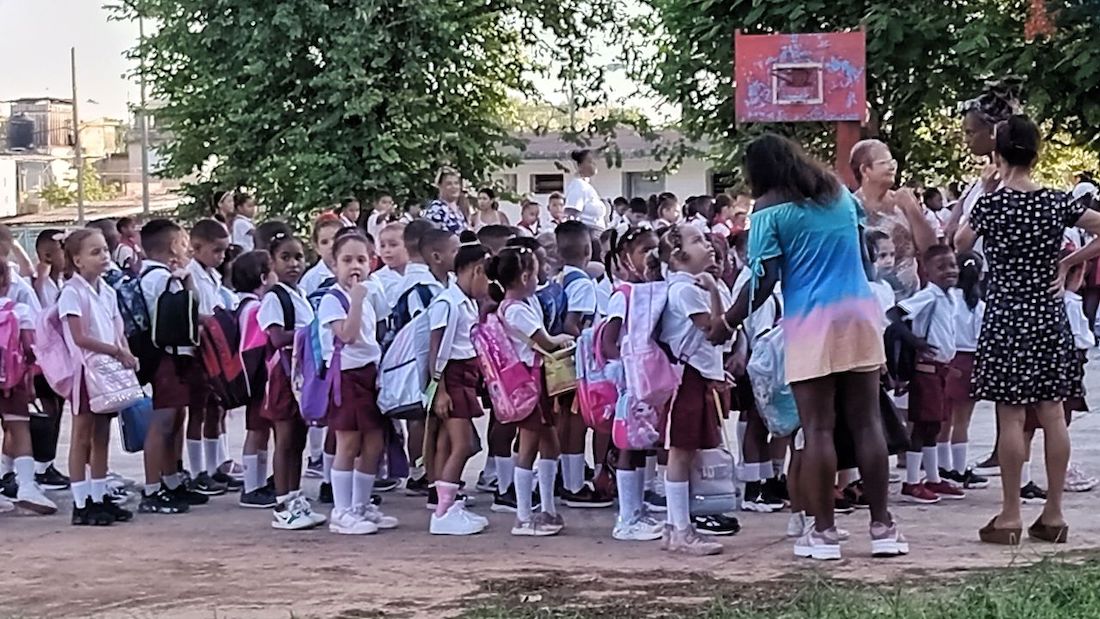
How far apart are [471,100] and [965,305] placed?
1412cm

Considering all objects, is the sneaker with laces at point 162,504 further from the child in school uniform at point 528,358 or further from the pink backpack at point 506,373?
the pink backpack at point 506,373

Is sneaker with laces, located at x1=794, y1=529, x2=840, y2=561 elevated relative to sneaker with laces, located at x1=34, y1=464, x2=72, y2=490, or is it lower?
elevated

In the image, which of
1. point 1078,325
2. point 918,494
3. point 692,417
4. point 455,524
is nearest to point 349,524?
point 455,524

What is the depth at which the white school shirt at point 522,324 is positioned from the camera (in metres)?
7.75

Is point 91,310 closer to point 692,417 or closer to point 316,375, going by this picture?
point 316,375

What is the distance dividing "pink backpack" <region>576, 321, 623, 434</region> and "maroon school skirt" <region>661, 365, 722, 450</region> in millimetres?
468

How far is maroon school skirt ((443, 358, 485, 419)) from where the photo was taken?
7.89 m

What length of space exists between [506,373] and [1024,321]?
97.8 inches

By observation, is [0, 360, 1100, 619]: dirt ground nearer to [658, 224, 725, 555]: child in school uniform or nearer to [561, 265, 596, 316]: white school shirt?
[658, 224, 725, 555]: child in school uniform

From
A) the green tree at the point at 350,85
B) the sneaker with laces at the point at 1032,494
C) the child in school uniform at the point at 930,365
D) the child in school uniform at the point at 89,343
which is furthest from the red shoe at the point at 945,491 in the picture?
the green tree at the point at 350,85

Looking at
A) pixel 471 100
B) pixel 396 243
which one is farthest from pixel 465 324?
pixel 471 100

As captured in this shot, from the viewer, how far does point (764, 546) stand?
23.9 ft

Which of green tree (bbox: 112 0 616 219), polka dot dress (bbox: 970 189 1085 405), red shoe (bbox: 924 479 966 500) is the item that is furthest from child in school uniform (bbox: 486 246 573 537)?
green tree (bbox: 112 0 616 219)

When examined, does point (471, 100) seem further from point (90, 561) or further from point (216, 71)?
point (90, 561)
